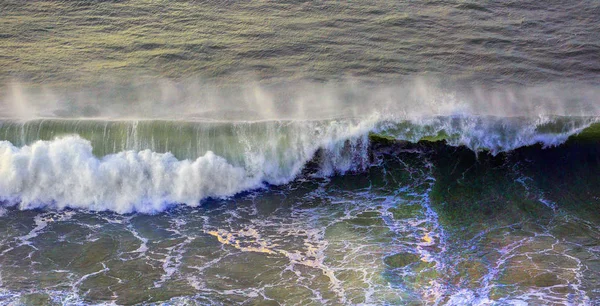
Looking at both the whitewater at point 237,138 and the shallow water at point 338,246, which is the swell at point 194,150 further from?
the shallow water at point 338,246

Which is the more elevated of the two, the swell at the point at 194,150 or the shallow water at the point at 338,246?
the swell at the point at 194,150

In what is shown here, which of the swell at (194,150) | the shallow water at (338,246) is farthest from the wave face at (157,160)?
the shallow water at (338,246)

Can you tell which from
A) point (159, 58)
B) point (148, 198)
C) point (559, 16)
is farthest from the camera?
point (559, 16)

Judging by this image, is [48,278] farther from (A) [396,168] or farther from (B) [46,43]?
(B) [46,43]

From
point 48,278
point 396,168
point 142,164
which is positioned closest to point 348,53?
point 396,168

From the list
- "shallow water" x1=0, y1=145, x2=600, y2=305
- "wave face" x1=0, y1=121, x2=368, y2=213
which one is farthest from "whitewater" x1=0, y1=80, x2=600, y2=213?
"shallow water" x1=0, y1=145, x2=600, y2=305

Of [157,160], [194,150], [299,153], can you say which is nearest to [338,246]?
[299,153]
